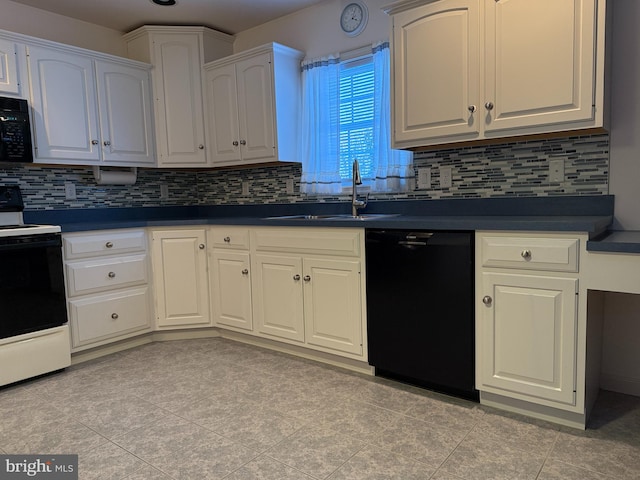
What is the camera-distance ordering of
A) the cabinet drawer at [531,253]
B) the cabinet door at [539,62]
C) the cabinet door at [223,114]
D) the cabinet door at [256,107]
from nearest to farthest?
the cabinet drawer at [531,253], the cabinet door at [539,62], the cabinet door at [256,107], the cabinet door at [223,114]

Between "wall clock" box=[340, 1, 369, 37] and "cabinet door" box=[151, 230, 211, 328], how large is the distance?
1.67 meters

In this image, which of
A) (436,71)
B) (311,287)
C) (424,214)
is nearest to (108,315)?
(311,287)

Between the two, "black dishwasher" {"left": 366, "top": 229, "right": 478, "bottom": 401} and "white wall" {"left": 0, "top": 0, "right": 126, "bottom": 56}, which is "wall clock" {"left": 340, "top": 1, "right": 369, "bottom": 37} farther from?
"white wall" {"left": 0, "top": 0, "right": 126, "bottom": 56}

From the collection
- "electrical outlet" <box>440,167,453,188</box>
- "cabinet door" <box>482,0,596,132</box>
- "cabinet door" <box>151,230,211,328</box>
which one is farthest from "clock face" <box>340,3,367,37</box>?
"cabinet door" <box>151,230,211,328</box>

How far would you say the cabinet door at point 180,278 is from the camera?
3182 mm

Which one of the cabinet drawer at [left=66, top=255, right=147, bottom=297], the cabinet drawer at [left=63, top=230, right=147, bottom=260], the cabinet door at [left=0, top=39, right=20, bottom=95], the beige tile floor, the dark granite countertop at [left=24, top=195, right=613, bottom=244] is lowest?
the beige tile floor

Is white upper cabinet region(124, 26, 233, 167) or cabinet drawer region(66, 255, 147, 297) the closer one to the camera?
cabinet drawer region(66, 255, 147, 297)

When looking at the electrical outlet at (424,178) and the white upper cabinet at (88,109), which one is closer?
the electrical outlet at (424,178)

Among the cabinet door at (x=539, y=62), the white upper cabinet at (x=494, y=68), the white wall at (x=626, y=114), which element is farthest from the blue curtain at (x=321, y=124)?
the white wall at (x=626, y=114)

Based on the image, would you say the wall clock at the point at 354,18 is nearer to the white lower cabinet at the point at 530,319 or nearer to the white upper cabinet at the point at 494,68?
the white upper cabinet at the point at 494,68

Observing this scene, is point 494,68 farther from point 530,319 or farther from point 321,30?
point 321,30

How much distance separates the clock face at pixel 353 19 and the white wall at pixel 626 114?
1.38 metres

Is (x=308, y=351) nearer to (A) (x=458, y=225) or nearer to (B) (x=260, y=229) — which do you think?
(B) (x=260, y=229)

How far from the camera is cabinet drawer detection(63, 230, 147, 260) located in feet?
9.13
